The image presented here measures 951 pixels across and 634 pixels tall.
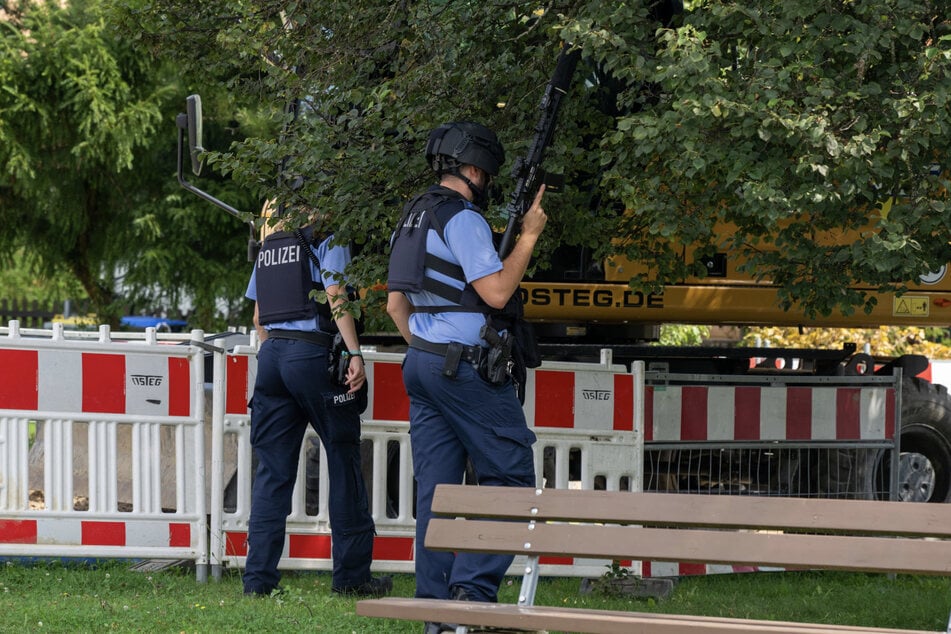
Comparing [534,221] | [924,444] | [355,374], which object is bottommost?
[924,444]

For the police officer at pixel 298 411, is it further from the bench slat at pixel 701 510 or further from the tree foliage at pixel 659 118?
the bench slat at pixel 701 510

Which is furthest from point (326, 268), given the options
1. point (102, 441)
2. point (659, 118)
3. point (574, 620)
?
point (574, 620)

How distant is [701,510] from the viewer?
4.07 meters

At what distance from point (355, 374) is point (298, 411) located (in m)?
0.45

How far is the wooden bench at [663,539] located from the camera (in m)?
3.73

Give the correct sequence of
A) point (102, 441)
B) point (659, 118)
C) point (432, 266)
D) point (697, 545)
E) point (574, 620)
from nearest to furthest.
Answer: point (574, 620) < point (697, 545) < point (659, 118) < point (432, 266) < point (102, 441)

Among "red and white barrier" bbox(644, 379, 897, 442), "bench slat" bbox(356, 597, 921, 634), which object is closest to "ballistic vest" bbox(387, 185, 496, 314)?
"bench slat" bbox(356, 597, 921, 634)

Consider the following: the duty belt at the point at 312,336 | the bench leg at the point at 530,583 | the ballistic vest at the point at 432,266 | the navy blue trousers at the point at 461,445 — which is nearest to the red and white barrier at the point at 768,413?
the duty belt at the point at 312,336

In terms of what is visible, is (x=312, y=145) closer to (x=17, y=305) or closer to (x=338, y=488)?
(x=338, y=488)

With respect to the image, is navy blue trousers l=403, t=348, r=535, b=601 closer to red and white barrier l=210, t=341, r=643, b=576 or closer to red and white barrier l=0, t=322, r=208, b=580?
red and white barrier l=210, t=341, r=643, b=576

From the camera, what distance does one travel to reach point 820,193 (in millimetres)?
4496

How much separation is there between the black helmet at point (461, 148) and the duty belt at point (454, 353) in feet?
2.25

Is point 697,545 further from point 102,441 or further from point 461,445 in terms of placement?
point 102,441

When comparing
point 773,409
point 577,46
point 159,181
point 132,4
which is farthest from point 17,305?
point 577,46
